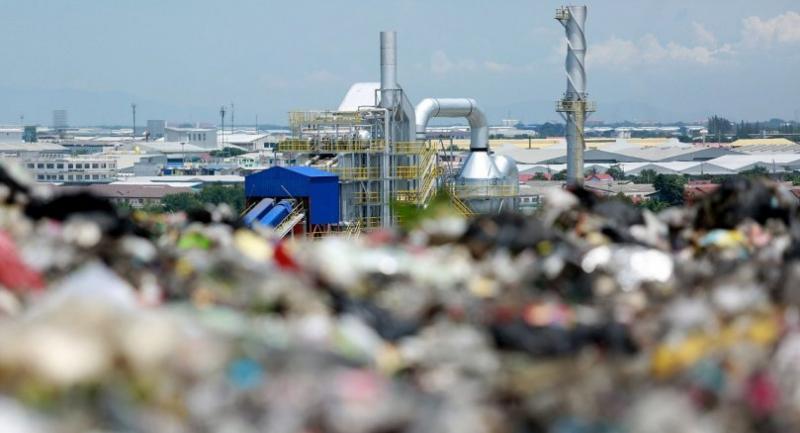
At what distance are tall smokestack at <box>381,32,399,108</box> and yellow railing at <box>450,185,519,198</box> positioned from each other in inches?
79.8

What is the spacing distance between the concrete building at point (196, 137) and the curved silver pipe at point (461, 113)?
307 feet

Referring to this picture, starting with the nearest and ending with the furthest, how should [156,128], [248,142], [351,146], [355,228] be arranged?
[355,228], [351,146], [248,142], [156,128]

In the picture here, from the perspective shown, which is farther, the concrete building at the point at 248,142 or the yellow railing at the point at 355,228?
the concrete building at the point at 248,142

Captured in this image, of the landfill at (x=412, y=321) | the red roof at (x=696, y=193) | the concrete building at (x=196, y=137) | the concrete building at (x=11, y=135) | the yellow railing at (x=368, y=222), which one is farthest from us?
the concrete building at (x=11, y=135)

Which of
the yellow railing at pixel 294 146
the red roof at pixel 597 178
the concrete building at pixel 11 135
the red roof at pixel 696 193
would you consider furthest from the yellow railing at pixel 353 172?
the concrete building at pixel 11 135

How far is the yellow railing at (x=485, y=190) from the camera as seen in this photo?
24.8 meters

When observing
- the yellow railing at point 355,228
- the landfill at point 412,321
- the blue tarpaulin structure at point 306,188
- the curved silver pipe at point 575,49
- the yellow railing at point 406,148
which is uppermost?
the curved silver pipe at point 575,49

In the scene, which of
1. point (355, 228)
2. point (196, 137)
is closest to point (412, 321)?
point (355, 228)

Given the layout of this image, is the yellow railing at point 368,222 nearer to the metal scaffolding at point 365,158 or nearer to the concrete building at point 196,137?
the metal scaffolding at point 365,158

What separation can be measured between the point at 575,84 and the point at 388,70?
6.44 meters

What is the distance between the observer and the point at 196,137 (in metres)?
124

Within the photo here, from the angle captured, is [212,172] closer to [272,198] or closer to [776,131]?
[272,198]

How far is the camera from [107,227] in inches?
103

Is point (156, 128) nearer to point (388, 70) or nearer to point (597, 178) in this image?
point (597, 178)
